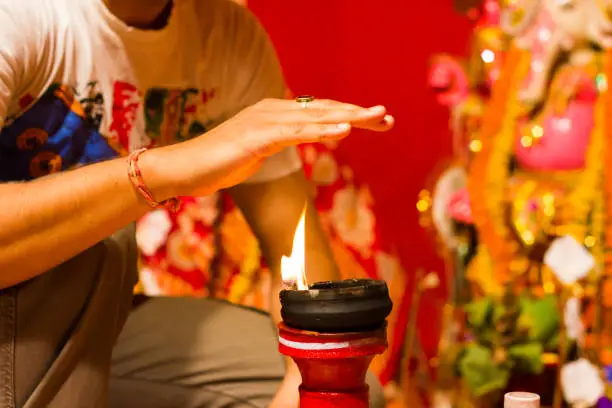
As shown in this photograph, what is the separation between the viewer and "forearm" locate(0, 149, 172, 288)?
87 cm

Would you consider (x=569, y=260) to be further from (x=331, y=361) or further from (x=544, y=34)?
(x=331, y=361)

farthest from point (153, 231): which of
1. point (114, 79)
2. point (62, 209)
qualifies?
point (62, 209)


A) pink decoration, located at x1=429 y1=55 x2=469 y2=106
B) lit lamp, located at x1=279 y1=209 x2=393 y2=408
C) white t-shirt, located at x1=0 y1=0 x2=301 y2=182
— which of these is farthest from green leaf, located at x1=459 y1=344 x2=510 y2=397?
lit lamp, located at x1=279 y1=209 x2=393 y2=408

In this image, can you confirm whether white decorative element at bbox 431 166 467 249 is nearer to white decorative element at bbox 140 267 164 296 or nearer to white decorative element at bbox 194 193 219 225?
white decorative element at bbox 194 193 219 225

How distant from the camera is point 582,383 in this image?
1.73 meters

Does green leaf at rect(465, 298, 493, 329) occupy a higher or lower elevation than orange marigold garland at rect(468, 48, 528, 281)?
lower

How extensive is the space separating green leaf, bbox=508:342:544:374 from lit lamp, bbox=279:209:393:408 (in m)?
1.21

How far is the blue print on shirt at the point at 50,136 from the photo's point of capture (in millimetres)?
1017

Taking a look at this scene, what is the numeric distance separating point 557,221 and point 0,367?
1.28 metres

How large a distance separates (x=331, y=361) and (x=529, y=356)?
4.12 feet

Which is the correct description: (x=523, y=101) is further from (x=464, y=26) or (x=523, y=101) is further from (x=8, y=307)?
(x=8, y=307)

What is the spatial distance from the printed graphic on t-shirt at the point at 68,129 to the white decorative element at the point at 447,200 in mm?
1035

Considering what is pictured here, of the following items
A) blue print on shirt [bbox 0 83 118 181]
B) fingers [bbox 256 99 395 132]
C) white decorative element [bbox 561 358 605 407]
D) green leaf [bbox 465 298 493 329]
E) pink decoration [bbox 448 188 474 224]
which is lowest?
white decorative element [bbox 561 358 605 407]

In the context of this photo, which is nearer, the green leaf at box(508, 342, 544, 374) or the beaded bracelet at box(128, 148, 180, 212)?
the beaded bracelet at box(128, 148, 180, 212)
